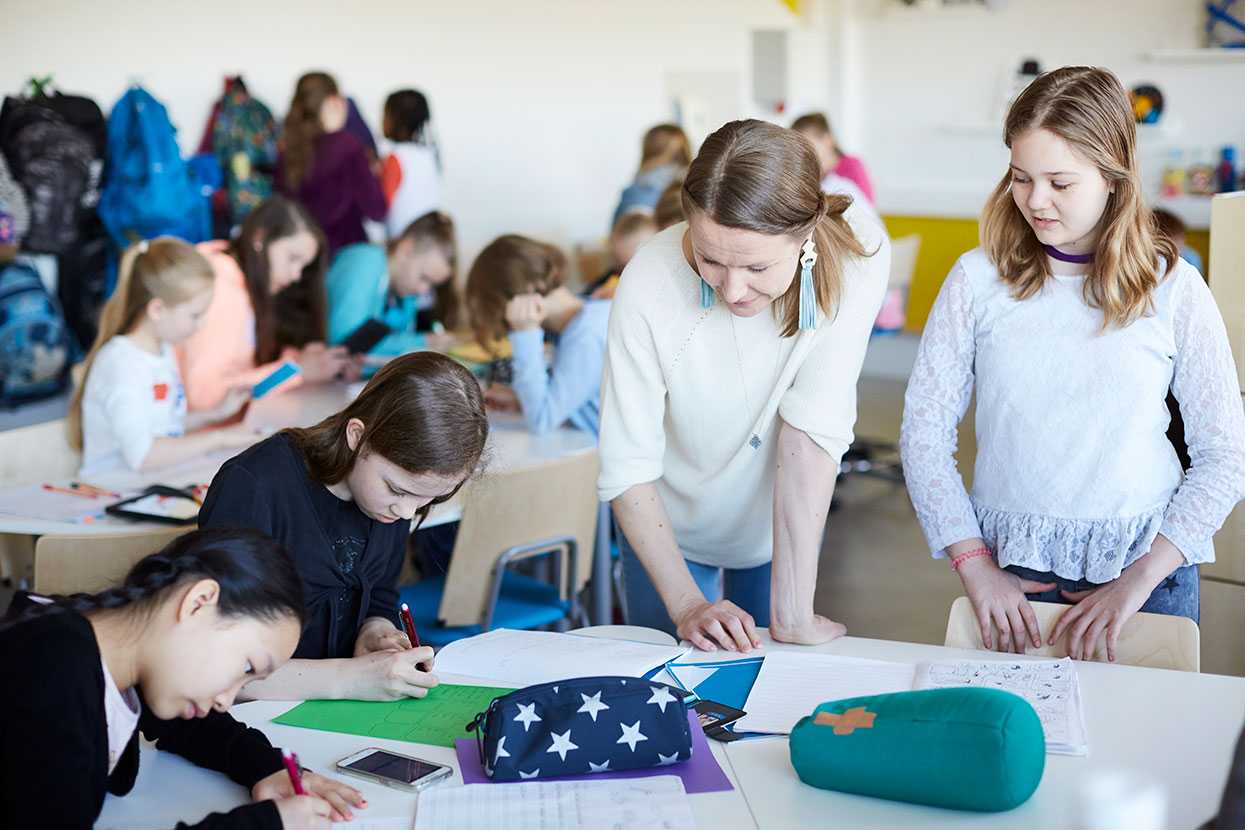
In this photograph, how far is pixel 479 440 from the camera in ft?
6.40

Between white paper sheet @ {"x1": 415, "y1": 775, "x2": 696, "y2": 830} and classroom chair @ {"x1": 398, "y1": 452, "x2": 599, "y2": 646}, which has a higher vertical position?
white paper sheet @ {"x1": 415, "y1": 775, "x2": 696, "y2": 830}

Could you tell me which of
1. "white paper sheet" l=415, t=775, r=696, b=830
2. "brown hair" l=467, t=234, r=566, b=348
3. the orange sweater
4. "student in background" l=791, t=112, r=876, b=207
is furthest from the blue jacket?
"white paper sheet" l=415, t=775, r=696, b=830

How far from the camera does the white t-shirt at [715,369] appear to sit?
1.89 meters

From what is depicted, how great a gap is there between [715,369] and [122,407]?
1686mm

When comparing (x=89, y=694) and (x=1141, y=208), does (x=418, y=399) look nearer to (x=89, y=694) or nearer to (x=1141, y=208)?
(x=89, y=694)

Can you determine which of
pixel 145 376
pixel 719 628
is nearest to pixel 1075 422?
pixel 719 628

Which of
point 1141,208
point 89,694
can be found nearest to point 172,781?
point 89,694

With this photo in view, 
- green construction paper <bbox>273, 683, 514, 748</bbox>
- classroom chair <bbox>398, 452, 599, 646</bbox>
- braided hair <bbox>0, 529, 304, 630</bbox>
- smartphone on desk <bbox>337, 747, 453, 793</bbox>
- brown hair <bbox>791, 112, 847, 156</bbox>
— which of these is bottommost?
classroom chair <bbox>398, 452, 599, 646</bbox>

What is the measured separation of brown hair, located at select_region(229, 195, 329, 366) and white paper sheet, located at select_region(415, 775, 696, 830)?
9.13 ft

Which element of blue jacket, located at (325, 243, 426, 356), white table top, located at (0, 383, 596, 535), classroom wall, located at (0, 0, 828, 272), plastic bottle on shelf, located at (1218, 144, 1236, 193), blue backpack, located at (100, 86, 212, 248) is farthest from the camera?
plastic bottle on shelf, located at (1218, 144, 1236, 193)

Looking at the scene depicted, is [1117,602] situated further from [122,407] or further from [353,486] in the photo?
[122,407]

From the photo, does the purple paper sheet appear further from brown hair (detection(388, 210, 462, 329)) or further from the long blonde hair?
brown hair (detection(388, 210, 462, 329))

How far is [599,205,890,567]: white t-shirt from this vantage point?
1889 mm

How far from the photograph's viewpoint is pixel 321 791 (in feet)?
4.80
